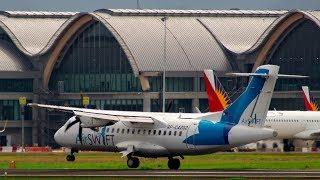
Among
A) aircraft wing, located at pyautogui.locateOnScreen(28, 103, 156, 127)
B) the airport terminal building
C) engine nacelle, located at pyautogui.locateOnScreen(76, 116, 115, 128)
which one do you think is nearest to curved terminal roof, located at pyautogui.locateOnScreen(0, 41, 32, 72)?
the airport terminal building

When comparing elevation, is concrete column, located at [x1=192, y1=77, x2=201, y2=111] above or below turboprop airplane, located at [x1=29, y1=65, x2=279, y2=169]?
above

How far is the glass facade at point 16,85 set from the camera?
189375 millimetres

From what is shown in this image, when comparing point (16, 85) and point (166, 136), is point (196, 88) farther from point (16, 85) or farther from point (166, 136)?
point (166, 136)

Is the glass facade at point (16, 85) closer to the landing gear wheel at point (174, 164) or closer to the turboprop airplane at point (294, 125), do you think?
the turboprop airplane at point (294, 125)

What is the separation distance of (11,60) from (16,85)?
3590mm

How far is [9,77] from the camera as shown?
188750 mm

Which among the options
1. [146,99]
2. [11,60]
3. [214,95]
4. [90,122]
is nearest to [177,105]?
[146,99]

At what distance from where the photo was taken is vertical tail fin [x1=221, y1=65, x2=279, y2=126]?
96062 millimetres

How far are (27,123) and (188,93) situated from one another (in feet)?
74.7

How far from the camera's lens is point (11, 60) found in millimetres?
190750

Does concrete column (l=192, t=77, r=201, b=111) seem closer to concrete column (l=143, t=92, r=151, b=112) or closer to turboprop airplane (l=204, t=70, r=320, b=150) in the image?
concrete column (l=143, t=92, r=151, b=112)

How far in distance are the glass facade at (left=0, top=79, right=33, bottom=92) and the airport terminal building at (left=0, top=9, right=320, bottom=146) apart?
14 cm

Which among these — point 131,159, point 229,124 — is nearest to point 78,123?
point 131,159

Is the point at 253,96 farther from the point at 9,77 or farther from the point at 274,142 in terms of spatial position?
the point at 9,77
